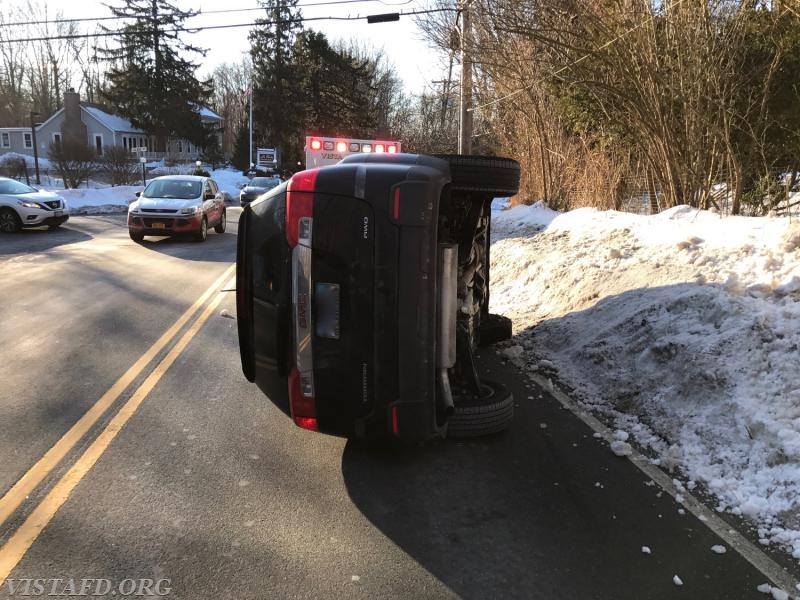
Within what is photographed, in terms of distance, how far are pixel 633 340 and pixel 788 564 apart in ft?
8.99

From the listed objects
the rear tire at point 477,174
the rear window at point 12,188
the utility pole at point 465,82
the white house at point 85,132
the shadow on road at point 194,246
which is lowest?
the shadow on road at point 194,246

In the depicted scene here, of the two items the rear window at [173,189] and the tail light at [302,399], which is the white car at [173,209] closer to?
the rear window at [173,189]

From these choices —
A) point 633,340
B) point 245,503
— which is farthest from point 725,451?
point 245,503

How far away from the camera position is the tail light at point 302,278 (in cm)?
346

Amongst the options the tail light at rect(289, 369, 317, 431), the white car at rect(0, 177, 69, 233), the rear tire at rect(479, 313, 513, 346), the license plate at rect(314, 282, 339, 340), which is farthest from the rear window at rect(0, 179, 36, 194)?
the license plate at rect(314, 282, 339, 340)

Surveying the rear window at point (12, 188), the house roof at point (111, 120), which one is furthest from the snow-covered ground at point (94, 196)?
the house roof at point (111, 120)

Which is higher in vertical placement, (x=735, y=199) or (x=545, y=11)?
(x=545, y=11)

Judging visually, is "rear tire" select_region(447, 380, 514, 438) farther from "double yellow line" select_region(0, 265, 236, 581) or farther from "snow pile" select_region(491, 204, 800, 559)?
"double yellow line" select_region(0, 265, 236, 581)

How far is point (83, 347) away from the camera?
6523mm

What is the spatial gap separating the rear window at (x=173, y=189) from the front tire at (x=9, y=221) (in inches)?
161

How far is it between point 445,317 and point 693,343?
2.48 meters

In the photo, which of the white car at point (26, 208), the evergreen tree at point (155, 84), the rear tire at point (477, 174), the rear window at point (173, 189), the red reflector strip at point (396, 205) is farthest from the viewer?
the evergreen tree at point (155, 84)

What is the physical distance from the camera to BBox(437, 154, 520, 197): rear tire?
182 inches

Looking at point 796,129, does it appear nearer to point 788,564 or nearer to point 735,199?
point 735,199
